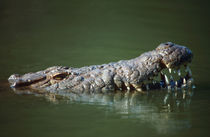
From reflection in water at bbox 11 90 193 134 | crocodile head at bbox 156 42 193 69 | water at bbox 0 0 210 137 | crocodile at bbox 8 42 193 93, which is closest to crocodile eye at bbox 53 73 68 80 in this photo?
crocodile at bbox 8 42 193 93

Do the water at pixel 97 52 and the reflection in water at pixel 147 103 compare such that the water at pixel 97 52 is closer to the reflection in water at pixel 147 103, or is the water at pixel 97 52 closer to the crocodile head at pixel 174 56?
the reflection in water at pixel 147 103

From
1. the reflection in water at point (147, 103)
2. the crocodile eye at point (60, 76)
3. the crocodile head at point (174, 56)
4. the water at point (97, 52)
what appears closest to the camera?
the water at point (97, 52)

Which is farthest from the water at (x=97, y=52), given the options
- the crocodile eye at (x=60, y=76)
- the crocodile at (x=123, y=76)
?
the crocodile eye at (x=60, y=76)

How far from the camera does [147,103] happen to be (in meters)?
6.28

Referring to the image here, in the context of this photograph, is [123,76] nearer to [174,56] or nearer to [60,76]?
[174,56]

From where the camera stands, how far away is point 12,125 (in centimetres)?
517

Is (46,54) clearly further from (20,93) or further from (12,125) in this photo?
(12,125)

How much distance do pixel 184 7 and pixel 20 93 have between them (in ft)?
36.3

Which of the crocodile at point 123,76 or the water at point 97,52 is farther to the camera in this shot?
the crocodile at point 123,76

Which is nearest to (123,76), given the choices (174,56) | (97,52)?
(174,56)

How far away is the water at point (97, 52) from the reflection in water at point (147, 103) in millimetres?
15

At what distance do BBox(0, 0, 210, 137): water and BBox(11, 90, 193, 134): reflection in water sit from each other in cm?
1

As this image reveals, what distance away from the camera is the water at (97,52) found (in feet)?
17.0

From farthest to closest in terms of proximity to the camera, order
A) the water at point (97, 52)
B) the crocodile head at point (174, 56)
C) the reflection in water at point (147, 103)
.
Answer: the crocodile head at point (174, 56), the reflection in water at point (147, 103), the water at point (97, 52)
